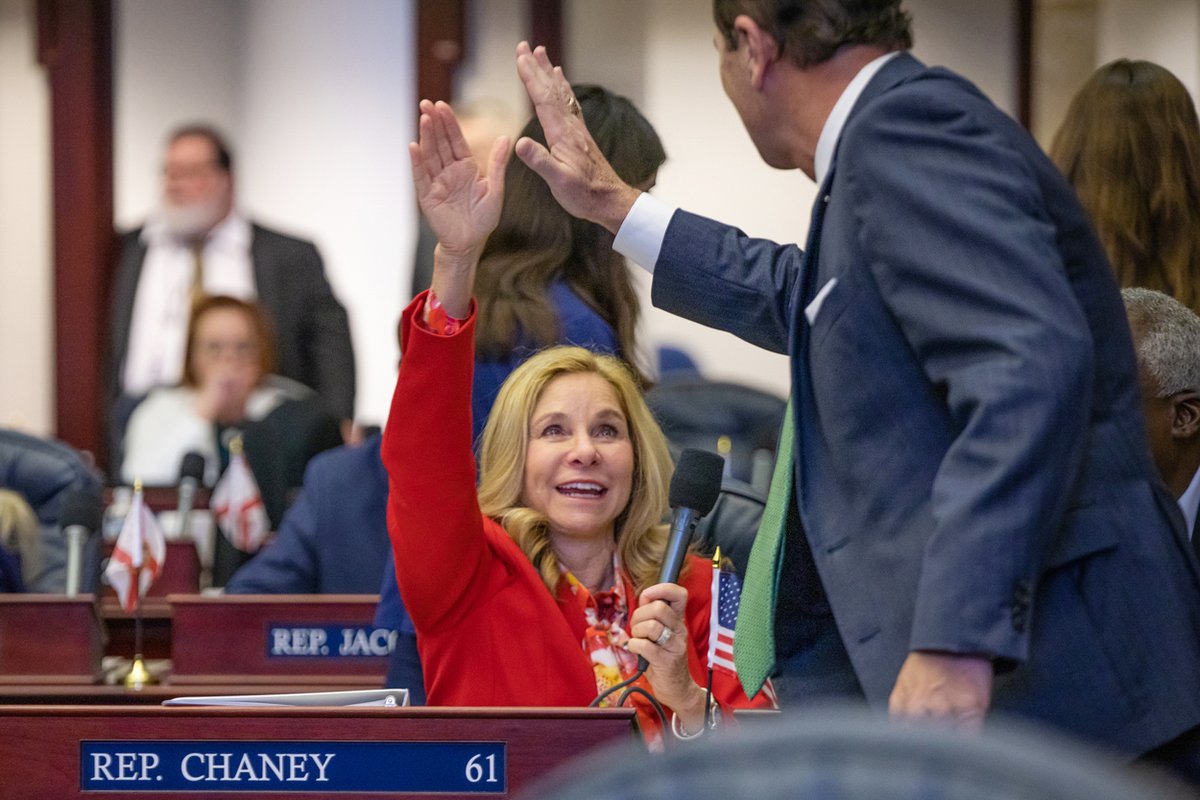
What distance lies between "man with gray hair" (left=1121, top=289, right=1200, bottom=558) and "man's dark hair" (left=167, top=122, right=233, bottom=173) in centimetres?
581

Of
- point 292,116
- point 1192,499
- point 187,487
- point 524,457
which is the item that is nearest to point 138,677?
point 524,457

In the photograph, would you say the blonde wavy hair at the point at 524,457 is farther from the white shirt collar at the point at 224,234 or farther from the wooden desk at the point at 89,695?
the white shirt collar at the point at 224,234

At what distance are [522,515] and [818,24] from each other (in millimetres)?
1029

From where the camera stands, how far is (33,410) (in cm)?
822

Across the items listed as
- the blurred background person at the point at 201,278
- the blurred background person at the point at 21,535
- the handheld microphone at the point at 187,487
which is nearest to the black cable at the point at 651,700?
the blurred background person at the point at 21,535

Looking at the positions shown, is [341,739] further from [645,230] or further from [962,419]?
[962,419]

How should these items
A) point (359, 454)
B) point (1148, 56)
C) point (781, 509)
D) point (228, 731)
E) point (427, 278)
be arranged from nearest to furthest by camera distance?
point (781, 509), point (228, 731), point (359, 454), point (427, 278), point (1148, 56)

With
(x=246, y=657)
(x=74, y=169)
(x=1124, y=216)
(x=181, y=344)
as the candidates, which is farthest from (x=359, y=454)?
(x=74, y=169)

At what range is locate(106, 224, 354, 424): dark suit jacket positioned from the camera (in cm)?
764

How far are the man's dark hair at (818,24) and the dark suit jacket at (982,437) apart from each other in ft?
0.21

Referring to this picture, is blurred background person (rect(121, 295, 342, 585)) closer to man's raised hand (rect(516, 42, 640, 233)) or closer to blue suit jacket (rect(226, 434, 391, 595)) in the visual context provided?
blue suit jacket (rect(226, 434, 391, 595))

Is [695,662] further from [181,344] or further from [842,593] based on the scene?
[181,344]

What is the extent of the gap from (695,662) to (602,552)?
0.23 meters

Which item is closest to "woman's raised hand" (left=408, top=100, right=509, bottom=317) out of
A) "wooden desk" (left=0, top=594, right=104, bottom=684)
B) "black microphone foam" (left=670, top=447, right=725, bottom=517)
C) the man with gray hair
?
"black microphone foam" (left=670, top=447, right=725, bottom=517)
